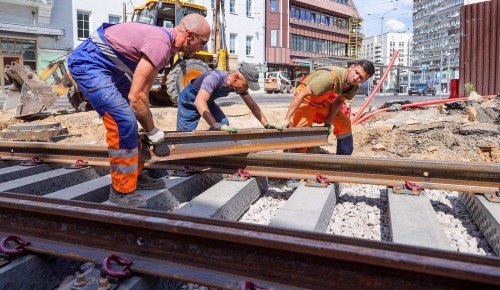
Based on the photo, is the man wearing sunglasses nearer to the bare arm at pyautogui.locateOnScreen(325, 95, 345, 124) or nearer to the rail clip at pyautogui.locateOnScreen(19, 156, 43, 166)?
the bare arm at pyautogui.locateOnScreen(325, 95, 345, 124)

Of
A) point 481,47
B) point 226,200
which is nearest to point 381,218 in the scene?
point 226,200

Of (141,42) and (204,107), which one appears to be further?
(204,107)

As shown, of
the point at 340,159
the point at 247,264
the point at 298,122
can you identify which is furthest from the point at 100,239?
the point at 298,122

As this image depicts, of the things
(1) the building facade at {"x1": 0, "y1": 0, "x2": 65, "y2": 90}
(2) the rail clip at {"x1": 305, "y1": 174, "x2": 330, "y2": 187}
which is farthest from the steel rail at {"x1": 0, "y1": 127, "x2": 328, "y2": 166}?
(1) the building facade at {"x1": 0, "y1": 0, "x2": 65, "y2": 90}

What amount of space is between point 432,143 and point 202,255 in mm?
5879

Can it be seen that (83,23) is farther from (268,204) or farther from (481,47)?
(268,204)

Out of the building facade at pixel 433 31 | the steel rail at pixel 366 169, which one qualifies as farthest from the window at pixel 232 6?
the building facade at pixel 433 31

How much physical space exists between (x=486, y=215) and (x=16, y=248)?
284 cm

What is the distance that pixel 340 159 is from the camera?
11.9ft

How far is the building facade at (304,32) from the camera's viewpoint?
4609 centimetres

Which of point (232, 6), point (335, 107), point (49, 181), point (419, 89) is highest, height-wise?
point (232, 6)

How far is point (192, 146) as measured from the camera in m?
3.75

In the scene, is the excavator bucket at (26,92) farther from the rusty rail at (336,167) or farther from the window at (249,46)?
the window at (249,46)

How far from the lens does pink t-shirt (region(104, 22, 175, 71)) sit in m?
3.02
